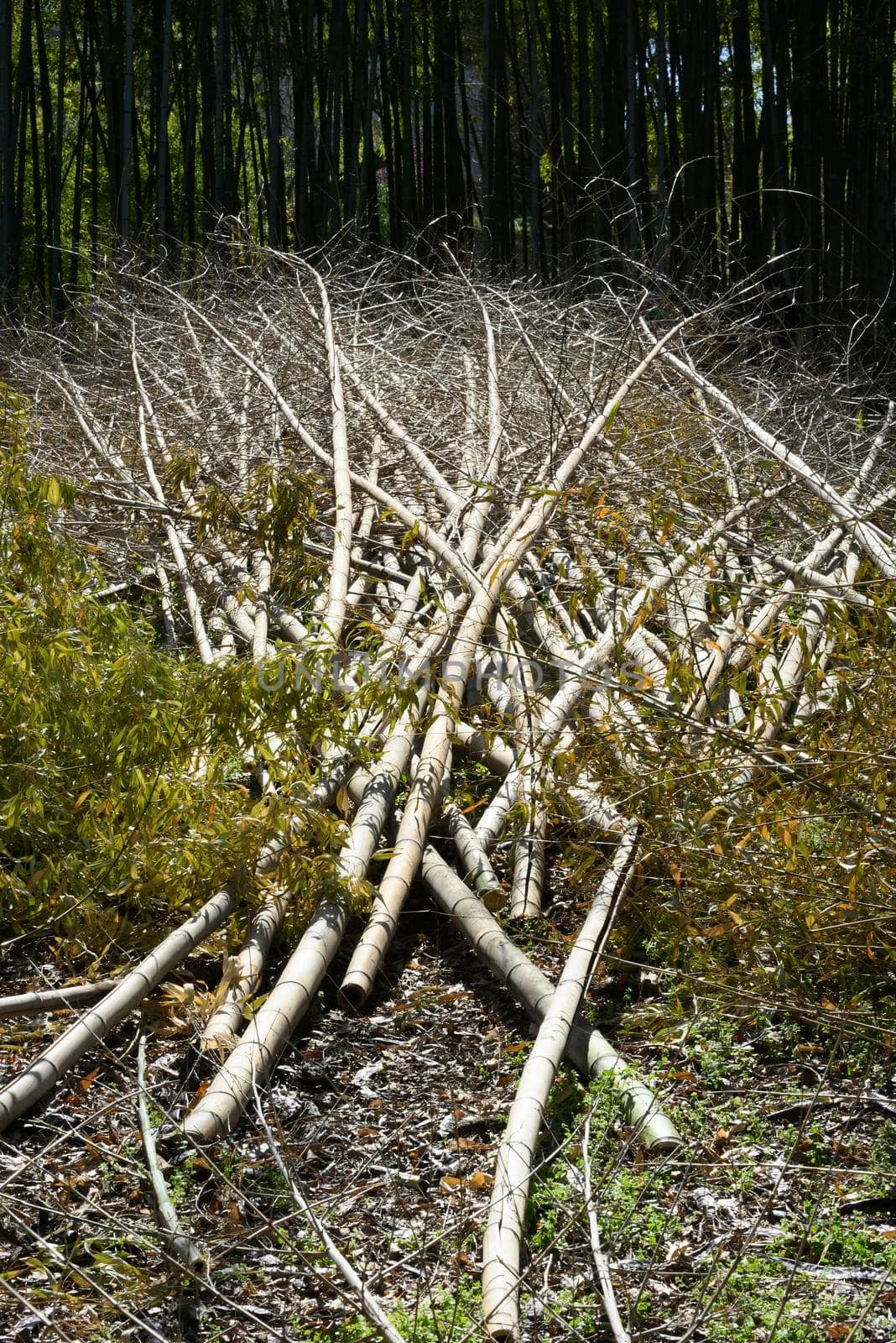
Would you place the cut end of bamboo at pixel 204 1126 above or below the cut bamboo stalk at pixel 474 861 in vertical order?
above

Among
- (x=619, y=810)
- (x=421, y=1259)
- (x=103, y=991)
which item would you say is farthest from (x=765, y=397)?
(x=421, y=1259)

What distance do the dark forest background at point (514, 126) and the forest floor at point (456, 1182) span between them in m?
6.16

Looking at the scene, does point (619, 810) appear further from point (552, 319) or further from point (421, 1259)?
point (552, 319)

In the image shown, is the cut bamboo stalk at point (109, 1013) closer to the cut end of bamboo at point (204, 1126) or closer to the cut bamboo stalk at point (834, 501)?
the cut end of bamboo at point (204, 1126)

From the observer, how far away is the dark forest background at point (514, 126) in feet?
29.4

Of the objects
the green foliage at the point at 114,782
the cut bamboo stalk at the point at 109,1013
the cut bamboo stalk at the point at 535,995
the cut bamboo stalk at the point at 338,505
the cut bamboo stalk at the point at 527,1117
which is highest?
the cut bamboo stalk at the point at 338,505

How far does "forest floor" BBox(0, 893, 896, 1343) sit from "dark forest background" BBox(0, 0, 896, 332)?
243 inches

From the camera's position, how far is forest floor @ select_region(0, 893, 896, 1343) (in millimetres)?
1854

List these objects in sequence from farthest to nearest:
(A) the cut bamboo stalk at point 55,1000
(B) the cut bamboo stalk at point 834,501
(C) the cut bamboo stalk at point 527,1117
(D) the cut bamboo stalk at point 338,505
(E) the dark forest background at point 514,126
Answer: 1. (E) the dark forest background at point 514,126
2. (D) the cut bamboo stalk at point 338,505
3. (B) the cut bamboo stalk at point 834,501
4. (A) the cut bamboo stalk at point 55,1000
5. (C) the cut bamboo stalk at point 527,1117

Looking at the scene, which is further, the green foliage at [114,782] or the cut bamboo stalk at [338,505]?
the cut bamboo stalk at [338,505]

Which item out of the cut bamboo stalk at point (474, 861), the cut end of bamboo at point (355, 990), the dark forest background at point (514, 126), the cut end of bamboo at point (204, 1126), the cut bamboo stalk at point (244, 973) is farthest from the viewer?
the dark forest background at point (514, 126)

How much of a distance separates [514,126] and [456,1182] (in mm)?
10360

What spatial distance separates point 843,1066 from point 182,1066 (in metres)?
1.37

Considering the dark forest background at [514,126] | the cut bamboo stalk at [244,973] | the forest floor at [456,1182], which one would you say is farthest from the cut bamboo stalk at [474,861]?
the dark forest background at [514,126]
